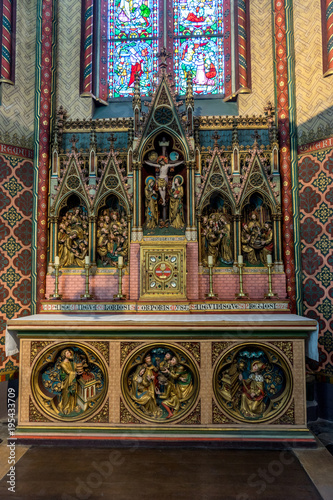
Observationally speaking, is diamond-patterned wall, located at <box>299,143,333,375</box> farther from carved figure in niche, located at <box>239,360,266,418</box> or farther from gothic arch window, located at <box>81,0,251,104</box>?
gothic arch window, located at <box>81,0,251,104</box>

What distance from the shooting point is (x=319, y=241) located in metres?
7.98

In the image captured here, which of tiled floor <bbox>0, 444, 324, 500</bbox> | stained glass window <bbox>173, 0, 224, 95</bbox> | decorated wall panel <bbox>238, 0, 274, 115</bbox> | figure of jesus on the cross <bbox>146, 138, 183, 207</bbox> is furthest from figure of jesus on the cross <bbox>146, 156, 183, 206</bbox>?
tiled floor <bbox>0, 444, 324, 500</bbox>

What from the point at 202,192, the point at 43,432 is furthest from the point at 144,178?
the point at 43,432

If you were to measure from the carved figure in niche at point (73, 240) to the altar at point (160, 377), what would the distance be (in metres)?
2.11

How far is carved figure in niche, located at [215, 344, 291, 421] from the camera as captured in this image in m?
6.41

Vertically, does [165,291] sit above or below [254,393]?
above

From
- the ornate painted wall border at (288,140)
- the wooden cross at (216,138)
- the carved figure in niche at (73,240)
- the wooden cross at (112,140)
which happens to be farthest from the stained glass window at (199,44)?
the carved figure in niche at (73,240)

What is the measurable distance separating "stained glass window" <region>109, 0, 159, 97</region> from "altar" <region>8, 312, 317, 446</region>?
604cm

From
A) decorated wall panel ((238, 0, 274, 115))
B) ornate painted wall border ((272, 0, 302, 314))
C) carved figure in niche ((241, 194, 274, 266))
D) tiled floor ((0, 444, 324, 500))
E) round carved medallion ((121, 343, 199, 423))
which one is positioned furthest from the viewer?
decorated wall panel ((238, 0, 274, 115))

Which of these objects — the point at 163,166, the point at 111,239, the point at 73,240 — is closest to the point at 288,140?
the point at 163,166

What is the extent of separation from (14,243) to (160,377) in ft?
13.4

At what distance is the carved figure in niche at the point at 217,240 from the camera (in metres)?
8.34

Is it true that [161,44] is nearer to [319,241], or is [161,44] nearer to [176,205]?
[176,205]

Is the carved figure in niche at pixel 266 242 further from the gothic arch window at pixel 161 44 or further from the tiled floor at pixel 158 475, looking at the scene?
the tiled floor at pixel 158 475
